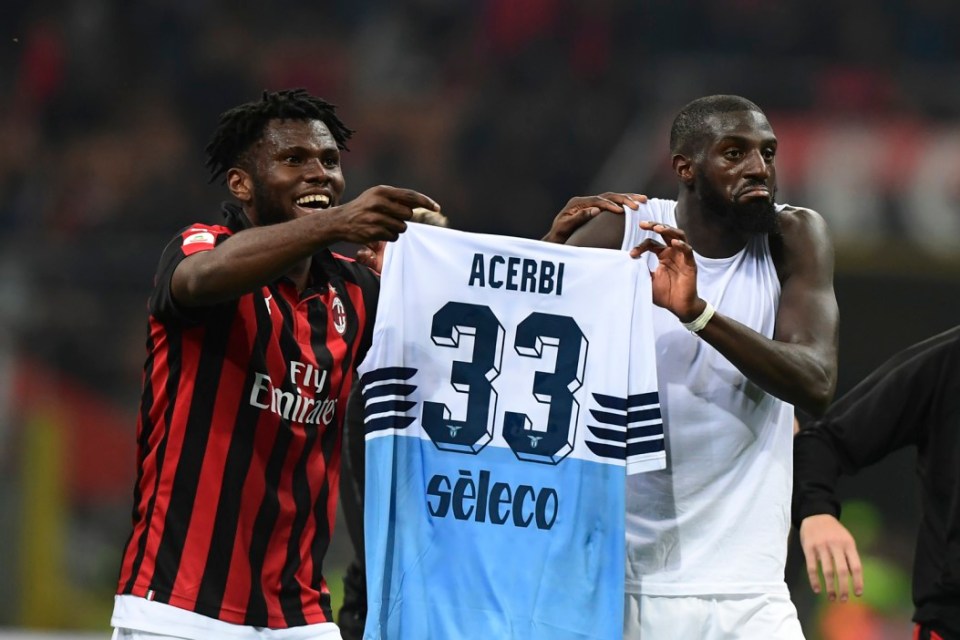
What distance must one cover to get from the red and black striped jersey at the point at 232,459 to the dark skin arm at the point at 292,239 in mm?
A: 151

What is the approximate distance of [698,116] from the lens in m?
3.77

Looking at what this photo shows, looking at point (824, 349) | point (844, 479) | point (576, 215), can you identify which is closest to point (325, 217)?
point (576, 215)

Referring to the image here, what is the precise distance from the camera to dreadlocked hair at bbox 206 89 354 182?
3.54 metres

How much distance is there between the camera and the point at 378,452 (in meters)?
3.49

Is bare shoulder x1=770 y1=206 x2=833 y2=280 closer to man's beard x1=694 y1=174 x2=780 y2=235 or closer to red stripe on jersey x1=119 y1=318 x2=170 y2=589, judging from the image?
man's beard x1=694 y1=174 x2=780 y2=235

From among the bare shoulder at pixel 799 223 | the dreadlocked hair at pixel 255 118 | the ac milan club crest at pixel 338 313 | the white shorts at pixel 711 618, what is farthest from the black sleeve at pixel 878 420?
the dreadlocked hair at pixel 255 118

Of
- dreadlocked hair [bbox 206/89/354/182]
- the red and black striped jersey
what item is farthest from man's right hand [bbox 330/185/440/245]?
dreadlocked hair [bbox 206/89/354/182]

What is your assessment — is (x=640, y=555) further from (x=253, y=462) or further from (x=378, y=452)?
(x=253, y=462)

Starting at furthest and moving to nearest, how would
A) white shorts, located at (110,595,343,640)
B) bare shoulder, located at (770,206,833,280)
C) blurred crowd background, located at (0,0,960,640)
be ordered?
blurred crowd background, located at (0,0,960,640), bare shoulder, located at (770,206,833,280), white shorts, located at (110,595,343,640)

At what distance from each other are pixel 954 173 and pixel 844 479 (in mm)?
2600

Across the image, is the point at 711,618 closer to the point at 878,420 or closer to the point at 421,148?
the point at 878,420

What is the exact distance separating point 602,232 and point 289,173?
87cm

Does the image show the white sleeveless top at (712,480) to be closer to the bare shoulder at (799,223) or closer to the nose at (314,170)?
the bare shoulder at (799,223)

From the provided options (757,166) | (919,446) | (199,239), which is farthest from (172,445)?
(919,446)
